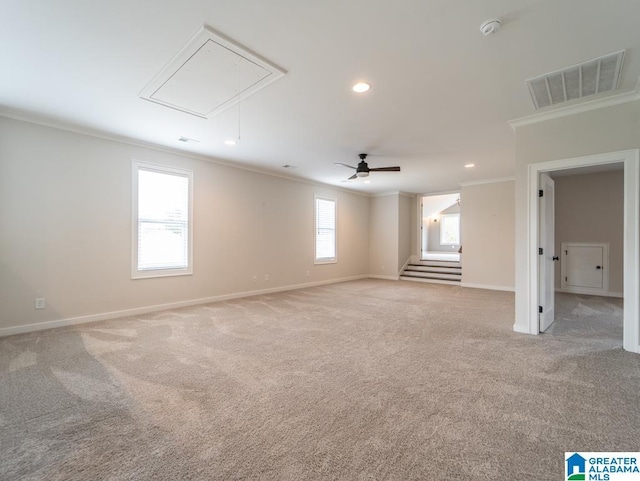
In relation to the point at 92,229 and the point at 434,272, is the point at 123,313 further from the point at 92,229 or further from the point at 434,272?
the point at 434,272

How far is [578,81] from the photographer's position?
2768mm

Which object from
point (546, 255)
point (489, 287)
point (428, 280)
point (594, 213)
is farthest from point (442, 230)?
point (546, 255)

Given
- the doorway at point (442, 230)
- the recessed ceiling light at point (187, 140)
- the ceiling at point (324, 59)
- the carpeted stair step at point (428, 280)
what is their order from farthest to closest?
the doorway at point (442, 230) < the carpeted stair step at point (428, 280) < the recessed ceiling light at point (187, 140) < the ceiling at point (324, 59)

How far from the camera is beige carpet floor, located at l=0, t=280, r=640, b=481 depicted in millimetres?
1542

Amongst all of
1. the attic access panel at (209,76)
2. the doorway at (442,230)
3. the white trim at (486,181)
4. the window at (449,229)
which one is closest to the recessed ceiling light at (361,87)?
the attic access panel at (209,76)

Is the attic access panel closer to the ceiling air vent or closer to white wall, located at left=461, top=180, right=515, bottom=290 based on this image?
the ceiling air vent

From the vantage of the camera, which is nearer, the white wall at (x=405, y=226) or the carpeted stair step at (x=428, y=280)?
the carpeted stair step at (x=428, y=280)

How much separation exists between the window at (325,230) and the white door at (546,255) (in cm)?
483

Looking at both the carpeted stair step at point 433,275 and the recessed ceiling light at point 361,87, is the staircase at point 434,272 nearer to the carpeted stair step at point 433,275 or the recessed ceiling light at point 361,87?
the carpeted stair step at point 433,275

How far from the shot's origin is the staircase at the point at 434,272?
26.2ft

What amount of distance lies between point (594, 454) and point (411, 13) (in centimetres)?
287

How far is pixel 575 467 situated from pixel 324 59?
3.15 meters

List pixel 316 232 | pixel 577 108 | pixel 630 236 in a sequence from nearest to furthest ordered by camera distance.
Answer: pixel 630 236, pixel 577 108, pixel 316 232

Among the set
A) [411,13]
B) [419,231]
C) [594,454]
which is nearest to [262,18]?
[411,13]
